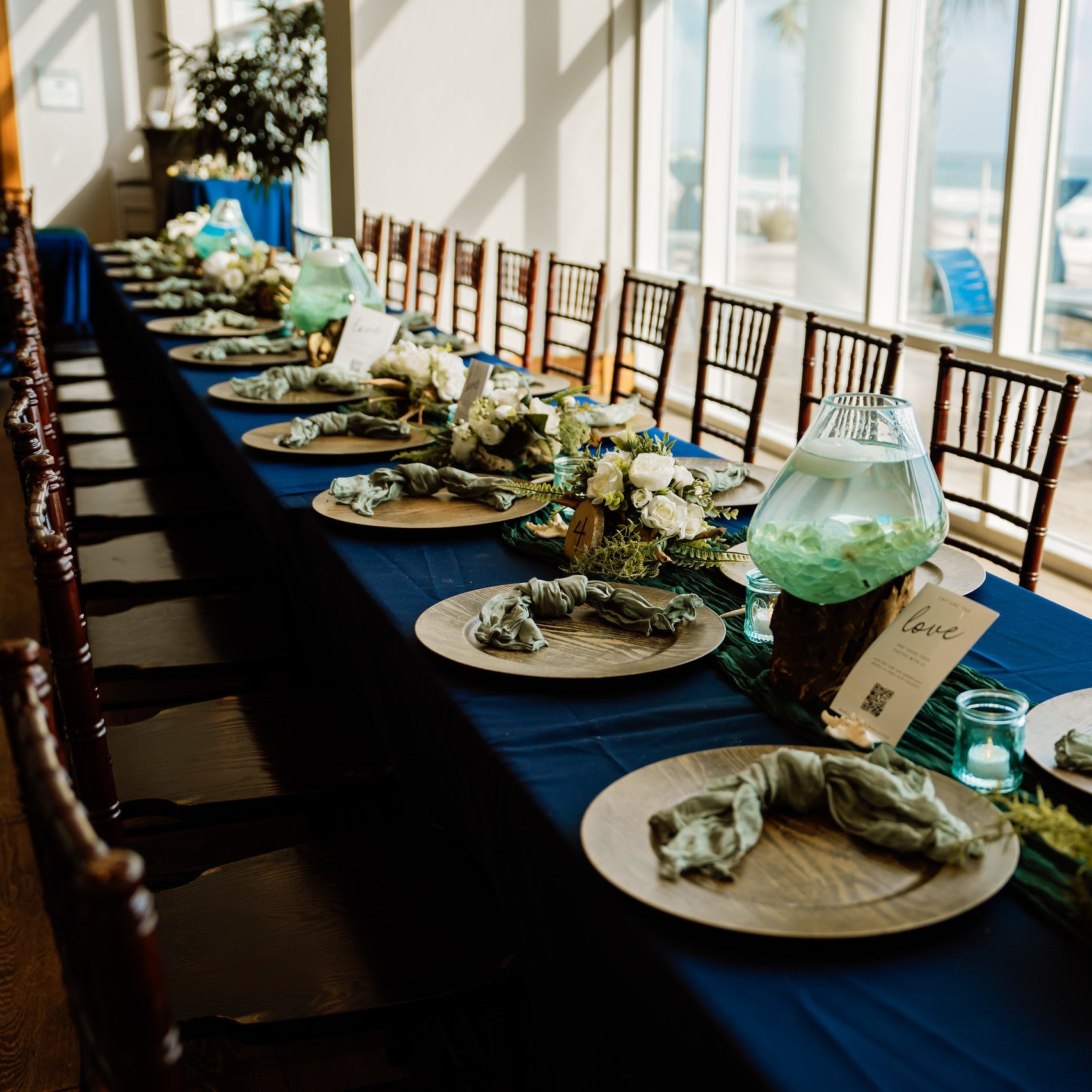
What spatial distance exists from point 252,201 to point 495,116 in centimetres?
Result: 238

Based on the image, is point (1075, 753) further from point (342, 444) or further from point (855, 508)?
point (342, 444)

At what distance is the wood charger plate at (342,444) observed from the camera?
206cm

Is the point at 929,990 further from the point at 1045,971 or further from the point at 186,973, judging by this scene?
the point at 186,973

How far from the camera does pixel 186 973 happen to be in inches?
44.0

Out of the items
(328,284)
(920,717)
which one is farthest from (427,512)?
(328,284)

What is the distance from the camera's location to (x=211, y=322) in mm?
3486

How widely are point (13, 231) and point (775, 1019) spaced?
5288 mm

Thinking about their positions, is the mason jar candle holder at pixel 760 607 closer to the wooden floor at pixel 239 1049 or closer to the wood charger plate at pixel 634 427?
the wooden floor at pixel 239 1049

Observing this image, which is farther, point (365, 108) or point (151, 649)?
point (365, 108)

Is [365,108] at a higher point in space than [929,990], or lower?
higher

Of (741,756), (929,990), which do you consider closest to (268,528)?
(741,756)

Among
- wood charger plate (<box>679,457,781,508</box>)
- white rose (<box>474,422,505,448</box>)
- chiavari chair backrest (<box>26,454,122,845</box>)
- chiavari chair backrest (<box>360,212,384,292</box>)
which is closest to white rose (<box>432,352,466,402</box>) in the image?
white rose (<box>474,422,505,448</box>)

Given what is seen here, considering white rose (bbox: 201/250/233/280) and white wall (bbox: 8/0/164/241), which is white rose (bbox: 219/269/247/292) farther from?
white wall (bbox: 8/0/164/241)

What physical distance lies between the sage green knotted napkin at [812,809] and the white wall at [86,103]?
35.0ft
